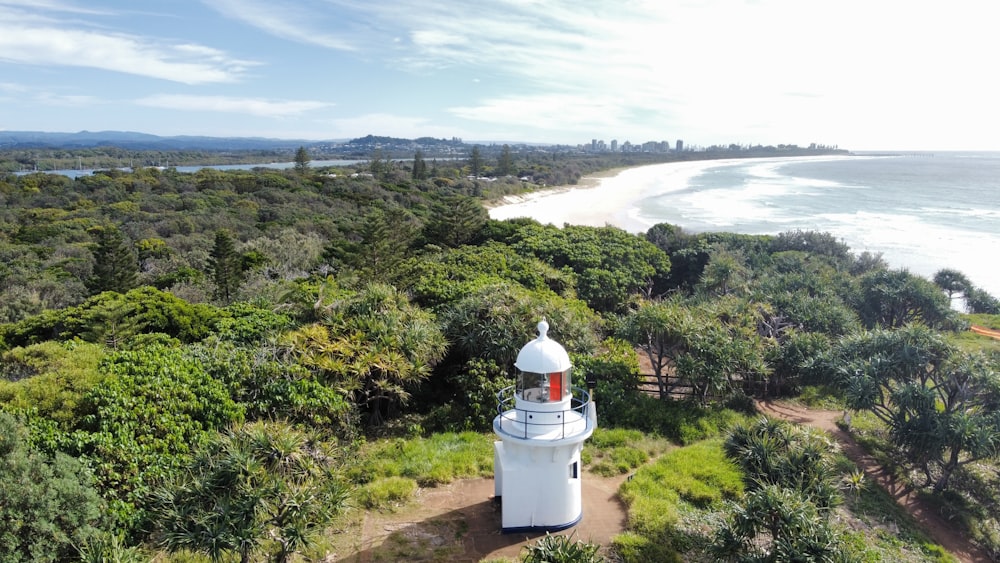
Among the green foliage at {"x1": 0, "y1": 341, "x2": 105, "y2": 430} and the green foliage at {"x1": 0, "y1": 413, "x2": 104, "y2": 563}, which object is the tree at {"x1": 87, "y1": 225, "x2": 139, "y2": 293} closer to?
the green foliage at {"x1": 0, "y1": 341, "x2": 105, "y2": 430}

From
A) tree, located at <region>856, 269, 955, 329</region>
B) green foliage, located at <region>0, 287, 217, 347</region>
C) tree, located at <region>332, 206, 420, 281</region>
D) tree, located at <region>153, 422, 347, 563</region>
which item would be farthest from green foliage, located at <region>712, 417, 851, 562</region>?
tree, located at <region>856, 269, 955, 329</region>

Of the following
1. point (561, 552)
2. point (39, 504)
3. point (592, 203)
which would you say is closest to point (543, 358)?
point (561, 552)

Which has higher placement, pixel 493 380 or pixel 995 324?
pixel 493 380

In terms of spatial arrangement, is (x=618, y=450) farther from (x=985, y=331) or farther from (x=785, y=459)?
(x=985, y=331)

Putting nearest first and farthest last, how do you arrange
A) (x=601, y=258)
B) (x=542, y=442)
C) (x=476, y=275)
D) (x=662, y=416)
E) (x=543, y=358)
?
(x=542, y=442)
(x=543, y=358)
(x=662, y=416)
(x=476, y=275)
(x=601, y=258)

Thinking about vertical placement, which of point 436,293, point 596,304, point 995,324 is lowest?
point 995,324

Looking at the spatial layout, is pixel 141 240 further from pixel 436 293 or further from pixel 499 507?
pixel 499 507

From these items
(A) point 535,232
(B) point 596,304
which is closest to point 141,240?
(A) point 535,232
